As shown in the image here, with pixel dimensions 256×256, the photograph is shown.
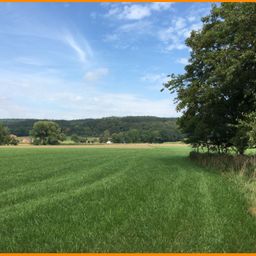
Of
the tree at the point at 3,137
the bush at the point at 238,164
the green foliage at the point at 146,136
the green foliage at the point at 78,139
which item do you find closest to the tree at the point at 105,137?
the green foliage at the point at 146,136

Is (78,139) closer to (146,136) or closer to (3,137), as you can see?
(146,136)

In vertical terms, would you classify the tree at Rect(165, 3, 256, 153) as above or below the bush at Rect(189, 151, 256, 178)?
above

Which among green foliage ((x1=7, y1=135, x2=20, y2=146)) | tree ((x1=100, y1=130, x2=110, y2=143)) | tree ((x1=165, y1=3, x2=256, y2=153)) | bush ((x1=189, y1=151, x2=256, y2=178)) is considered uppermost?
tree ((x1=165, y1=3, x2=256, y2=153))

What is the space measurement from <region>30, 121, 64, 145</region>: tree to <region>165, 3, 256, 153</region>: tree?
440 feet

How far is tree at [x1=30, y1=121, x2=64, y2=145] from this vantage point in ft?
565

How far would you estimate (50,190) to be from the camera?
18.4 m

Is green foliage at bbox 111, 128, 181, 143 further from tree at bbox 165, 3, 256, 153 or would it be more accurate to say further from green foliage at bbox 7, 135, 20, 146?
tree at bbox 165, 3, 256, 153

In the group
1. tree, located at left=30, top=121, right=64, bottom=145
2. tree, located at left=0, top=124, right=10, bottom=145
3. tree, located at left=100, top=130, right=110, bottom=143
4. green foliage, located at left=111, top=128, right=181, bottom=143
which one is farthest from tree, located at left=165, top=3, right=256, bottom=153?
tree, located at left=0, top=124, right=10, bottom=145

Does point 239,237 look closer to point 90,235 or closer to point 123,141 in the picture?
point 90,235

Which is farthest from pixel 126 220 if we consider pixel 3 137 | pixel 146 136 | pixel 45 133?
pixel 3 137

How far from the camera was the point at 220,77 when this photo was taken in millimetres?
27344

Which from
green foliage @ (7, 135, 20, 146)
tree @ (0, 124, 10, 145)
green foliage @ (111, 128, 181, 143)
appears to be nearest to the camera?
tree @ (0, 124, 10, 145)

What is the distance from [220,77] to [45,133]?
5979 inches

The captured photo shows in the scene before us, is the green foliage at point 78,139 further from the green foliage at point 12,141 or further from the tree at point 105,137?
the green foliage at point 12,141
